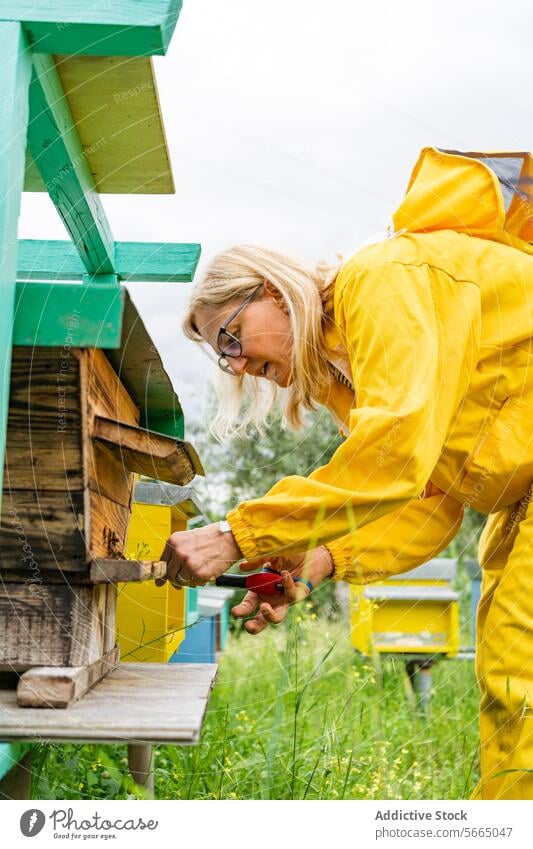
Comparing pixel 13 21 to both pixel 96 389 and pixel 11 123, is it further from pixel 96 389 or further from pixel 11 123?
pixel 96 389

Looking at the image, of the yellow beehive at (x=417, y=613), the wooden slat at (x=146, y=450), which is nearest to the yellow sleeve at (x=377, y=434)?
the wooden slat at (x=146, y=450)

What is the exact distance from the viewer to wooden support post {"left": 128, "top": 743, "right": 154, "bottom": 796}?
85.4 inches

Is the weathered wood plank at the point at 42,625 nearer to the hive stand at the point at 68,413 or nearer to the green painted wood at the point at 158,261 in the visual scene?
the hive stand at the point at 68,413

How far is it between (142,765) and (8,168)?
152cm

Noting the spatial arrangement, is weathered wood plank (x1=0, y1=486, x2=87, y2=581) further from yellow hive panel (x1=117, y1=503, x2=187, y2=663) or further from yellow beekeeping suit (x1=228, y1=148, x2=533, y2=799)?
yellow hive panel (x1=117, y1=503, x2=187, y2=663)

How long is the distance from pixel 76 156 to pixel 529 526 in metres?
1.36

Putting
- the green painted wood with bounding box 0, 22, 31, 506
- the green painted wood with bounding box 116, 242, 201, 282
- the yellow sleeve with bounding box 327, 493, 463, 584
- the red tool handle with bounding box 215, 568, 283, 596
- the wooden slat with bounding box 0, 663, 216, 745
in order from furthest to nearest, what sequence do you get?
the green painted wood with bounding box 116, 242, 201, 282
the yellow sleeve with bounding box 327, 493, 463, 584
the red tool handle with bounding box 215, 568, 283, 596
the green painted wood with bounding box 0, 22, 31, 506
the wooden slat with bounding box 0, 663, 216, 745

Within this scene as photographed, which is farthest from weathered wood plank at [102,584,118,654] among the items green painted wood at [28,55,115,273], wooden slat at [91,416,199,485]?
green painted wood at [28,55,115,273]

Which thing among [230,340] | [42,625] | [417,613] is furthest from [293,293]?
[417,613]

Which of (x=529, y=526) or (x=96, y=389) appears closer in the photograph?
(x=96, y=389)

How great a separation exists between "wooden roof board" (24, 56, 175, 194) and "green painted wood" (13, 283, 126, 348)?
519 millimetres

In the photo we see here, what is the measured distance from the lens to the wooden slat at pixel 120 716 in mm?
1271

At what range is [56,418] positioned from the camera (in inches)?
60.4

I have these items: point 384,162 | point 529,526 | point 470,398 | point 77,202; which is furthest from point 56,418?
point 384,162
